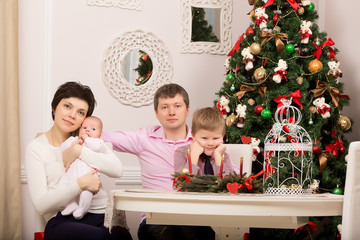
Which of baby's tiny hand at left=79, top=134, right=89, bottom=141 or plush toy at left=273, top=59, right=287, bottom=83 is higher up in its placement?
plush toy at left=273, top=59, right=287, bottom=83

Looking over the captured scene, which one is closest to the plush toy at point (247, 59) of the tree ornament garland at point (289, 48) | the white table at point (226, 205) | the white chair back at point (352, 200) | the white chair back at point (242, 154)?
the tree ornament garland at point (289, 48)

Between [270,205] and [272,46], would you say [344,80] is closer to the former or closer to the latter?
[272,46]

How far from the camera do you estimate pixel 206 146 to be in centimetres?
261

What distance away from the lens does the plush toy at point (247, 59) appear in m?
3.52

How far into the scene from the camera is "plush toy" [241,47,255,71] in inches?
139

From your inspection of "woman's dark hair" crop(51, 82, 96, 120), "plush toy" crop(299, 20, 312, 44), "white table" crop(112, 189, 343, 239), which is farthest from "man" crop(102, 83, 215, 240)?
"plush toy" crop(299, 20, 312, 44)

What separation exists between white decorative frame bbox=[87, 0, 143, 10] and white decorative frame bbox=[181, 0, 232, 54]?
0.39 meters

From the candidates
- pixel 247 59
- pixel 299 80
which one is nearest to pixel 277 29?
pixel 247 59

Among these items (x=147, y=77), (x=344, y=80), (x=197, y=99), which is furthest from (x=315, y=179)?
(x=147, y=77)

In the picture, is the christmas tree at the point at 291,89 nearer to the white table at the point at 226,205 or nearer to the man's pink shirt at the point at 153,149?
the man's pink shirt at the point at 153,149

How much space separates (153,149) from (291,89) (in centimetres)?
106

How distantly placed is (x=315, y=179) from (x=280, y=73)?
756 mm

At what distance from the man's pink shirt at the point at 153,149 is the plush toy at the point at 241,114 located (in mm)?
574

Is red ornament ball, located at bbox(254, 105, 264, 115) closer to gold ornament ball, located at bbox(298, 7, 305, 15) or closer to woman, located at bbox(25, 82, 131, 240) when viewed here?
gold ornament ball, located at bbox(298, 7, 305, 15)
